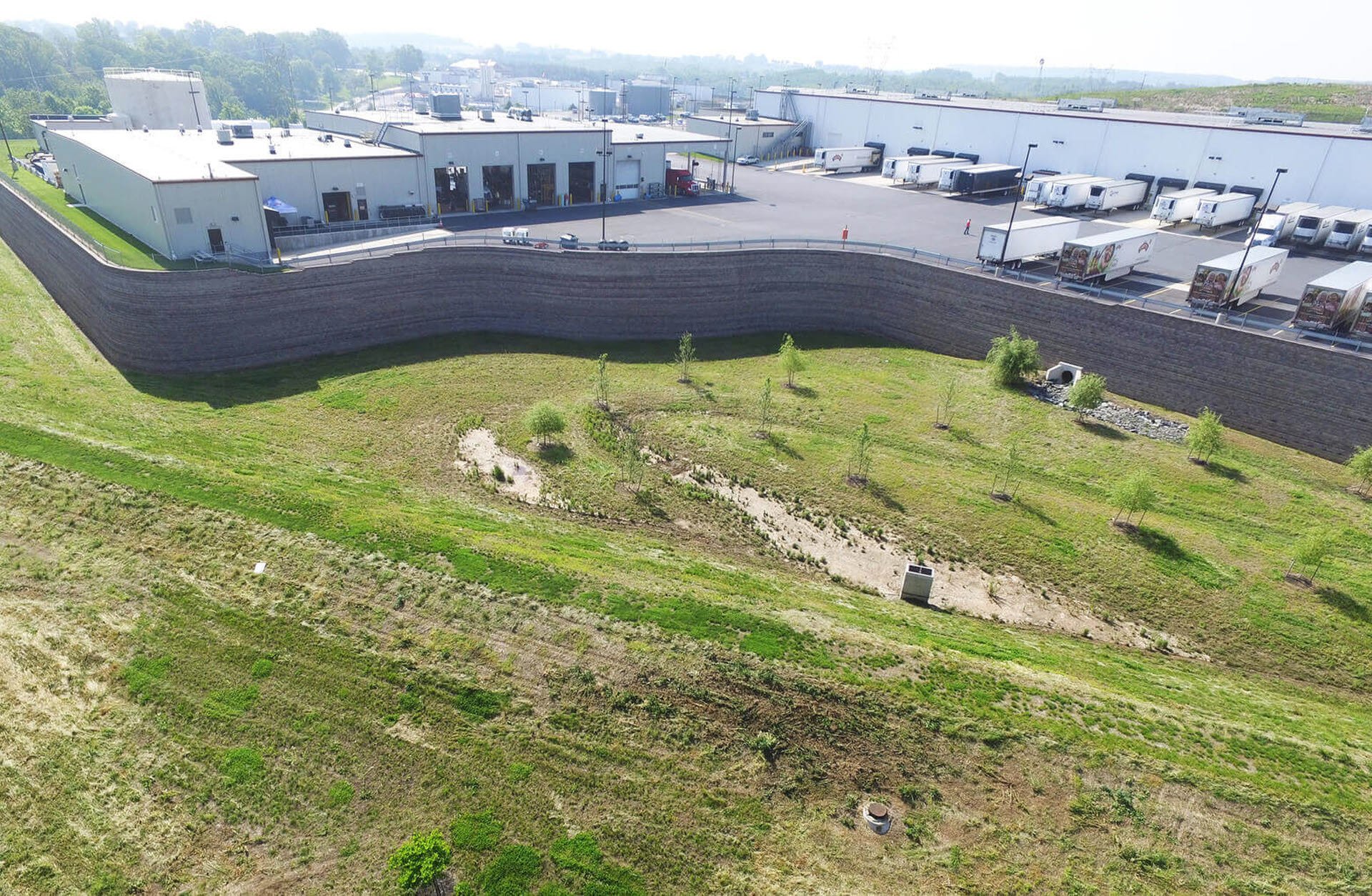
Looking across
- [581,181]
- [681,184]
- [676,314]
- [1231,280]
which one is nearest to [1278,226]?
[1231,280]

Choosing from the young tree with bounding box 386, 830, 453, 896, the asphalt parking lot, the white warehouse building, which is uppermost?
the white warehouse building

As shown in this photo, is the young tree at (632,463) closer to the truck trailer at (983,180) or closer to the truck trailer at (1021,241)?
the truck trailer at (1021,241)

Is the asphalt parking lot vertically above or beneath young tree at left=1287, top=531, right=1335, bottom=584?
above

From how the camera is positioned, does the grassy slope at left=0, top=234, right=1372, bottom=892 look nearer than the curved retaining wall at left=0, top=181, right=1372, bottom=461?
Yes

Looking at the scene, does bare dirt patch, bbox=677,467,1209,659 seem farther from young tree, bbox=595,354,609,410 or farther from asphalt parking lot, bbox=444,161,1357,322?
asphalt parking lot, bbox=444,161,1357,322

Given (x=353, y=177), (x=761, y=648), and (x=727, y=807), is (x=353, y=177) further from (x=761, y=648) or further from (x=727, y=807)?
(x=727, y=807)

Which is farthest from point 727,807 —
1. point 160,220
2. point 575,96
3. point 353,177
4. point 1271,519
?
point 575,96

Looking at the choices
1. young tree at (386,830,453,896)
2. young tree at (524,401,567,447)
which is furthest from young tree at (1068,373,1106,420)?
young tree at (386,830,453,896)
